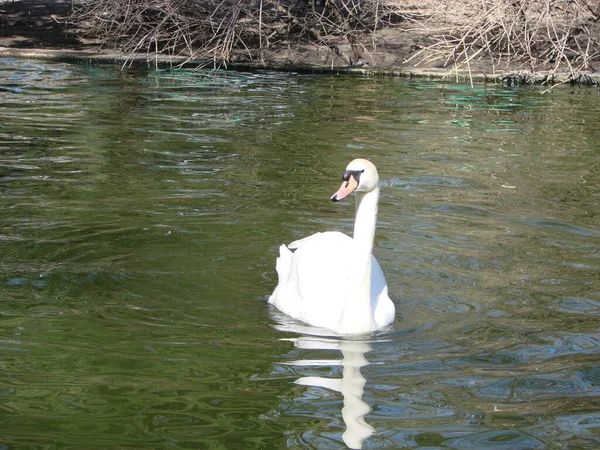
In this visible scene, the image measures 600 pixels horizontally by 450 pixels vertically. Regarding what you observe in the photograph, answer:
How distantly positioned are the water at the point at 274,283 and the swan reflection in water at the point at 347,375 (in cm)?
1

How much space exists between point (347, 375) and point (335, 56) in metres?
14.5

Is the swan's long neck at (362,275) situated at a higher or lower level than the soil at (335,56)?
lower

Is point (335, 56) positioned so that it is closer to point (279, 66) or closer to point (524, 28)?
point (279, 66)

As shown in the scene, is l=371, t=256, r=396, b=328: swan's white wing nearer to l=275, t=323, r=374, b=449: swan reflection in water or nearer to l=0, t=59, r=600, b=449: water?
l=0, t=59, r=600, b=449: water

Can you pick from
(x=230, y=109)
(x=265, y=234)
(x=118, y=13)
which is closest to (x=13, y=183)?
(x=265, y=234)

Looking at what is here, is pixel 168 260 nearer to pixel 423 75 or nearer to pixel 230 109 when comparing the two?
pixel 230 109

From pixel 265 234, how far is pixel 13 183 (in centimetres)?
266

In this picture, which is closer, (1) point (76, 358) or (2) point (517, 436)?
(2) point (517, 436)

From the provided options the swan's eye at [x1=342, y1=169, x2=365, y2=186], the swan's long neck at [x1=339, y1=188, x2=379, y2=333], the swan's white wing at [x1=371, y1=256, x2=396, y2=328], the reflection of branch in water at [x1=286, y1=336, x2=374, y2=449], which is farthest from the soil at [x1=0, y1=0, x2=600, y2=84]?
the reflection of branch in water at [x1=286, y1=336, x2=374, y2=449]

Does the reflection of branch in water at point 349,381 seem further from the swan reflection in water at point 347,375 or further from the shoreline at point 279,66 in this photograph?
the shoreline at point 279,66

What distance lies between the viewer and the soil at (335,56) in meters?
17.6

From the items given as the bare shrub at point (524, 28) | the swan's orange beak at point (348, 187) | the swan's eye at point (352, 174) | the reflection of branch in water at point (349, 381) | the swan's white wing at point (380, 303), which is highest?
the bare shrub at point (524, 28)

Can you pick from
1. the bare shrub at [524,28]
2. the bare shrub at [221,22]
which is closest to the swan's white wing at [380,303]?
the bare shrub at [524,28]

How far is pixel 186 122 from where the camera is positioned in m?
12.7
